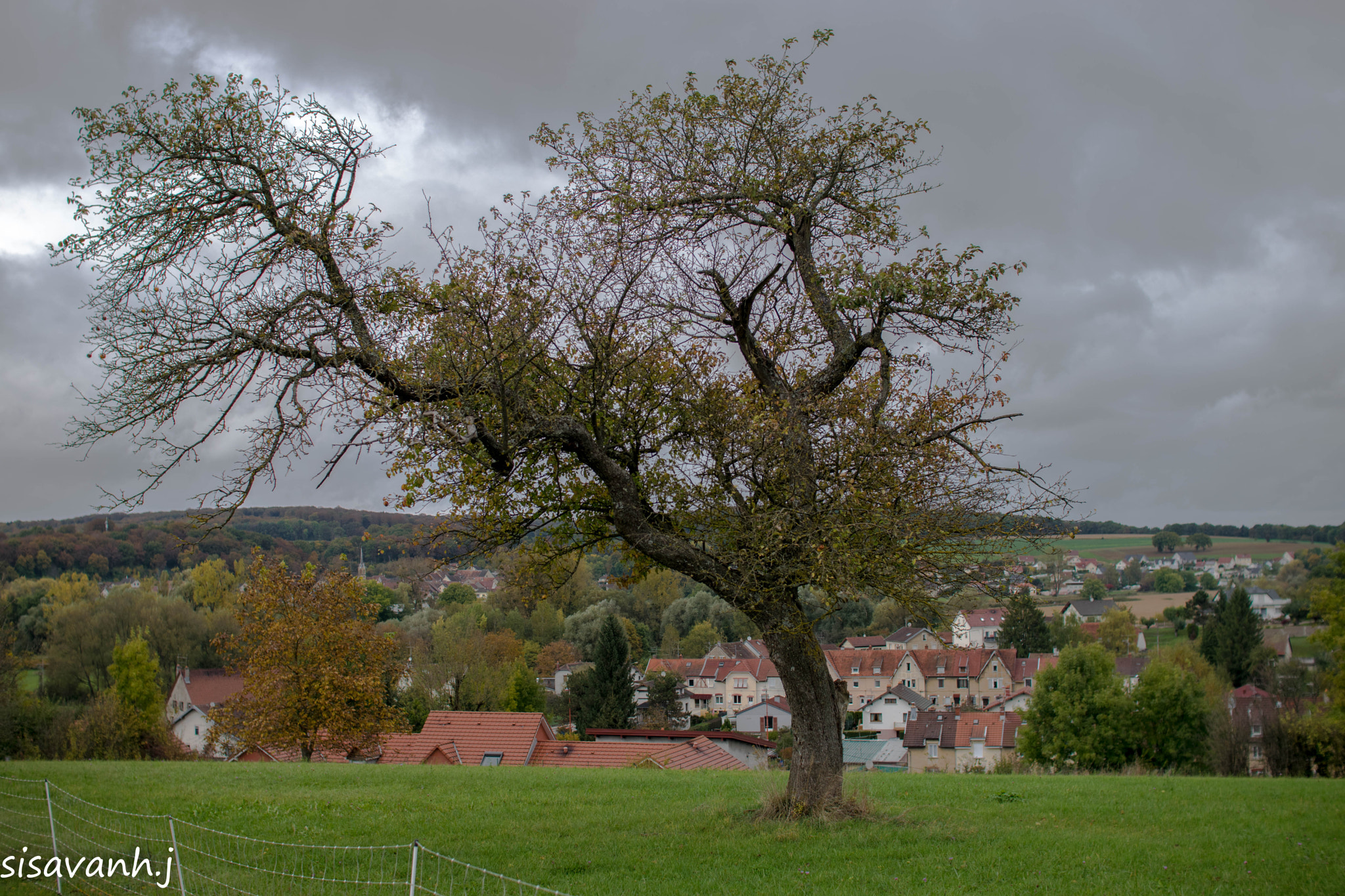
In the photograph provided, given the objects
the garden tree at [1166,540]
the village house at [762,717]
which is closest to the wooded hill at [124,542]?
the village house at [762,717]

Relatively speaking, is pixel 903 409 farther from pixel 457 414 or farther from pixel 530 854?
pixel 530 854

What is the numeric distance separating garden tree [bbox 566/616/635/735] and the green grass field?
116 feet

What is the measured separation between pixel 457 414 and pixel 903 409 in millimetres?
5044

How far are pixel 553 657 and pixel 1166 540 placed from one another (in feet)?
279

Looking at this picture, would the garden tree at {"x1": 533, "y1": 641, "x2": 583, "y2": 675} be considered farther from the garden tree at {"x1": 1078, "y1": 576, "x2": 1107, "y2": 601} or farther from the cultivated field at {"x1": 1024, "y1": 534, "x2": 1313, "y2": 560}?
the garden tree at {"x1": 1078, "y1": 576, "x2": 1107, "y2": 601}

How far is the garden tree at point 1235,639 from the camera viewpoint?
57.7 m

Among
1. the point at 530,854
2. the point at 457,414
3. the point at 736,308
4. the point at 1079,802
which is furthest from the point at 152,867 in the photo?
the point at 1079,802

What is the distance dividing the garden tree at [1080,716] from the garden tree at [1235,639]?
27310mm

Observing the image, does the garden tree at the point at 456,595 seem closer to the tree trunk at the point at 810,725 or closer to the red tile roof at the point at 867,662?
the red tile roof at the point at 867,662

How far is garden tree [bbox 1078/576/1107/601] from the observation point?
96188mm

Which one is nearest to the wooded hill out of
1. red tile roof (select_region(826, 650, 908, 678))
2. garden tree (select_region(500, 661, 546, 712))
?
garden tree (select_region(500, 661, 546, 712))

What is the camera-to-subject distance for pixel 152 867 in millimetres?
7086

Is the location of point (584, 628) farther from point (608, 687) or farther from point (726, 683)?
point (608, 687)

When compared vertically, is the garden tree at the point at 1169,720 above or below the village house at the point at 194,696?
above
